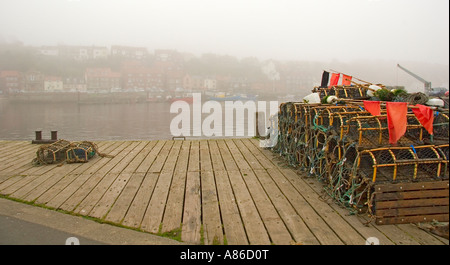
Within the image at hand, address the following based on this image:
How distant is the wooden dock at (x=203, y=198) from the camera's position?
384 centimetres

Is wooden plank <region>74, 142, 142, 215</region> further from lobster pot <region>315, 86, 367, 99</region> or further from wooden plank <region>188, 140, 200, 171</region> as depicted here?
lobster pot <region>315, 86, 367, 99</region>

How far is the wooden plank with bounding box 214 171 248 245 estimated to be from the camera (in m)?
3.76

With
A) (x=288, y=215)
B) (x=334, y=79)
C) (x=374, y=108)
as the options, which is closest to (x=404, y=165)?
(x=374, y=108)

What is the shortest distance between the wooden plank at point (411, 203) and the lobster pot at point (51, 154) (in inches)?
277

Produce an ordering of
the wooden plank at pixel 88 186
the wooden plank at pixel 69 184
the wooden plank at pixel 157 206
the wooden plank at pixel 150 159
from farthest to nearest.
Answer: the wooden plank at pixel 150 159
the wooden plank at pixel 69 184
the wooden plank at pixel 88 186
the wooden plank at pixel 157 206

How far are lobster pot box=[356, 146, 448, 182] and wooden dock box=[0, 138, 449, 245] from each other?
2.11 feet

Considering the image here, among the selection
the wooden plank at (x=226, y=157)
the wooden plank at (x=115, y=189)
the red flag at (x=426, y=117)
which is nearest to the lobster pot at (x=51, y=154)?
the wooden plank at (x=115, y=189)

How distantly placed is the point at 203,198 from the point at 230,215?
0.84 metres

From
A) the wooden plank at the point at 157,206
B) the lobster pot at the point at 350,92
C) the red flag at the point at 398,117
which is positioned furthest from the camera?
the lobster pot at the point at 350,92

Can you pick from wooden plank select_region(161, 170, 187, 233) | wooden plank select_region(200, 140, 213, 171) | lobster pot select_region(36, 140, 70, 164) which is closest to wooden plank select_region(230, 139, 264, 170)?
wooden plank select_region(200, 140, 213, 171)

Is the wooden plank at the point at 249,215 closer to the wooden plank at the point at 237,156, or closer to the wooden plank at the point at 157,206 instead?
the wooden plank at the point at 237,156

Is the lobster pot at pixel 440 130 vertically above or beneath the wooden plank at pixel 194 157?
above
